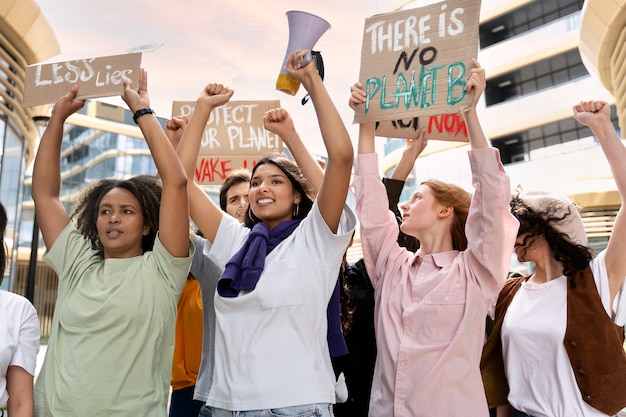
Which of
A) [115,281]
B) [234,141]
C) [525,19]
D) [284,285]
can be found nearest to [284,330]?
[284,285]

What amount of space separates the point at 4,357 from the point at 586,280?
2447mm

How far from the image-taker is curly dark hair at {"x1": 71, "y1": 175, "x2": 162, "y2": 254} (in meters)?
2.79

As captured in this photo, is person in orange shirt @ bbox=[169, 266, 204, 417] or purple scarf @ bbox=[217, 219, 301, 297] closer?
purple scarf @ bbox=[217, 219, 301, 297]

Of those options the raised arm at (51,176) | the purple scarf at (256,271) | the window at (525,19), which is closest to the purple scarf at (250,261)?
the purple scarf at (256,271)

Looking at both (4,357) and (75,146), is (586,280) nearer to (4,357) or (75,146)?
(4,357)

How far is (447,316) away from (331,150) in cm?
85

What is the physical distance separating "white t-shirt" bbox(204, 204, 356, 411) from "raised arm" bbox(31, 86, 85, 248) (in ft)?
3.12

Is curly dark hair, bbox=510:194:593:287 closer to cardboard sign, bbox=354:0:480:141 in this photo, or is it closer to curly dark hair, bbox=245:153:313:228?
cardboard sign, bbox=354:0:480:141

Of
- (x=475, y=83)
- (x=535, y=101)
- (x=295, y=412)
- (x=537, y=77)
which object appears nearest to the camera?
(x=295, y=412)

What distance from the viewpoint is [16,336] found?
2354 mm

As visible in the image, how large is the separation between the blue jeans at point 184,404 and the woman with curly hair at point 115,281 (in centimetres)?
89

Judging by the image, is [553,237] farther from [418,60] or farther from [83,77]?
[83,77]

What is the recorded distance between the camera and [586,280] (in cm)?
269

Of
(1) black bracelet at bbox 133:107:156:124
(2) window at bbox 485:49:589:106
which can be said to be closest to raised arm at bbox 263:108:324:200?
(1) black bracelet at bbox 133:107:156:124
